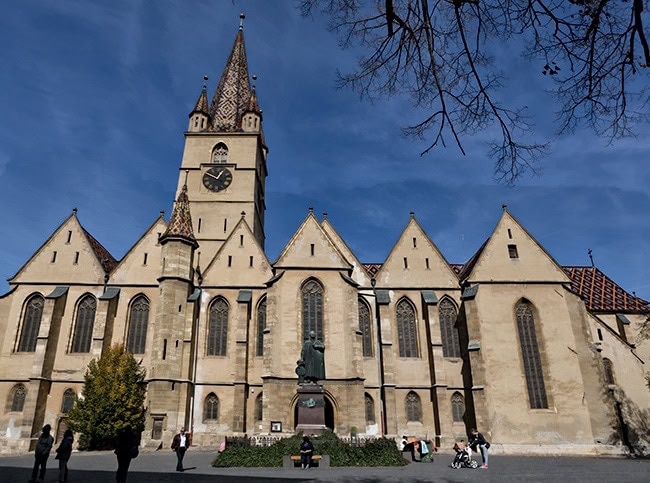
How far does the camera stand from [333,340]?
25.3 meters

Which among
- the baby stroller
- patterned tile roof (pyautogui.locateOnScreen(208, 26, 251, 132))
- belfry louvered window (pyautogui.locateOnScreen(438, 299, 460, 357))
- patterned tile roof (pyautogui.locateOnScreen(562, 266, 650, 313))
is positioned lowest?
the baby stroller

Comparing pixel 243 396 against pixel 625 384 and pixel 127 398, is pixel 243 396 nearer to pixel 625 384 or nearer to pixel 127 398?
pixel 127 398

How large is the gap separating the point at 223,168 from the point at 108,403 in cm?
2116

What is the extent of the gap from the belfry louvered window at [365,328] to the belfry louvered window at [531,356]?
843 centimetres

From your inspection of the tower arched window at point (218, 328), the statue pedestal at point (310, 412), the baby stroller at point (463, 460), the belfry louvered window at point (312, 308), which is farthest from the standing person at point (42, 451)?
the tower arched window at point (218, 328)

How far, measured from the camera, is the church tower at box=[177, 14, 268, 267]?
1431 inches

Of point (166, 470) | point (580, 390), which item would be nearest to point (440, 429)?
point (580, 390)

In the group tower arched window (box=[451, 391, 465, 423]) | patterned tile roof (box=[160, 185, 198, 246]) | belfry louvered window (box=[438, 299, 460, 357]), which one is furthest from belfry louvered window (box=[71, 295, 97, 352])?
tower arched window (box=[451, 391, 465, 423])

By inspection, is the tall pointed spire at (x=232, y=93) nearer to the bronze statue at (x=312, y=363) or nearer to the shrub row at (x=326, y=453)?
the bronze statue at (x=312, y=363)

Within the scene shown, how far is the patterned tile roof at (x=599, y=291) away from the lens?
32.0m

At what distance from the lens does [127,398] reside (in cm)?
2373

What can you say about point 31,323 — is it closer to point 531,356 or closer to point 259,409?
point 259,409

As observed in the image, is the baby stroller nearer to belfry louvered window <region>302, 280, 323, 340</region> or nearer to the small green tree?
belfry louvered window <region>302, 280, 323, 340</region>

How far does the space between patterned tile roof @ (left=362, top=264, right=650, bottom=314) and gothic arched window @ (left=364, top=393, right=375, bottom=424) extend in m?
8.67
